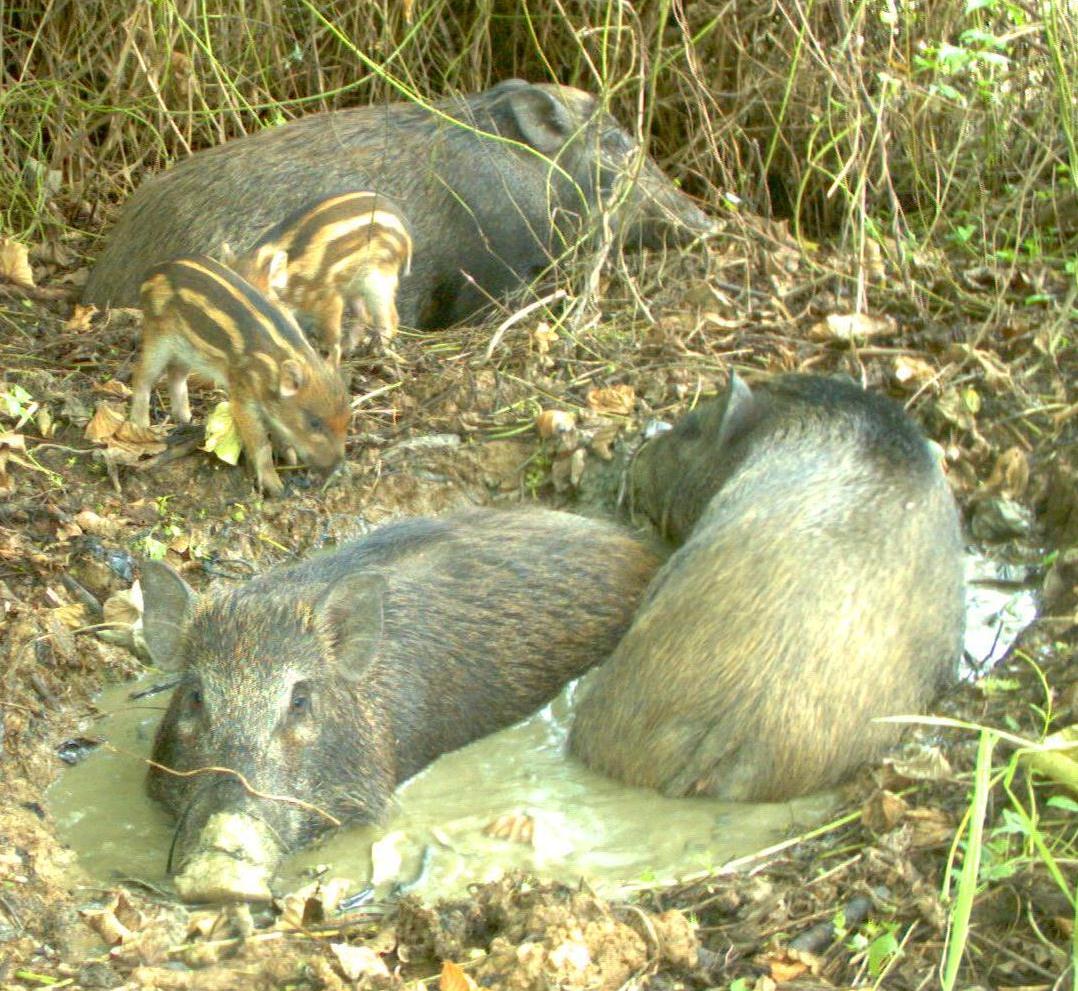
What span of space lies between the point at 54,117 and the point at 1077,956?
7487 millimetres

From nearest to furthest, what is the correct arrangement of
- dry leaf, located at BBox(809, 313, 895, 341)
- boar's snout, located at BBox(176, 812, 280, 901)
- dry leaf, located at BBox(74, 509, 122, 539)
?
boar's snout, located at BBox(176, 812, 280, 901) < dry leaf, located at BBox(74, 509, 122, 539) < dry leaf, located at BBox(809, 313, 895, 341)

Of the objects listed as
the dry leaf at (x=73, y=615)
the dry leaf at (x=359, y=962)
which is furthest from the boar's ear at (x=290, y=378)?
the dry leaf at (x=359, y=962)

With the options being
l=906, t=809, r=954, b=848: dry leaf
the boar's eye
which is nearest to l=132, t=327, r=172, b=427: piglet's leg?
the boar's eye

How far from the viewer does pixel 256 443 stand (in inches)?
257

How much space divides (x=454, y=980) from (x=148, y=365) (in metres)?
3.71

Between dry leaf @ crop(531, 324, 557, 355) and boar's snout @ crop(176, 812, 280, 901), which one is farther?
dry leaf @ crop(531, 324, 557, 355)

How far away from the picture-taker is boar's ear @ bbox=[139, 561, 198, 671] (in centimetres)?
482

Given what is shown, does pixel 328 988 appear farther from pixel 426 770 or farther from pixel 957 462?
pixel 957 462

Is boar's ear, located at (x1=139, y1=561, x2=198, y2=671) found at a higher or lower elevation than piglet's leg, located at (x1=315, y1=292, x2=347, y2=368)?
lower

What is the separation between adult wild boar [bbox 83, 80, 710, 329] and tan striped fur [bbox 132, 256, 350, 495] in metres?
1.24

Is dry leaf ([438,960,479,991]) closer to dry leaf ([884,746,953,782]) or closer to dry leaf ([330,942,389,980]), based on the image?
dry leaf ([330,942,389,980])

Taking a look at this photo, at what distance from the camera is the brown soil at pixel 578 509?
383 cm

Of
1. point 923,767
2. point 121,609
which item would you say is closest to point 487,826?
point 923,767

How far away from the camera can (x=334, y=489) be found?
21.9 feet
